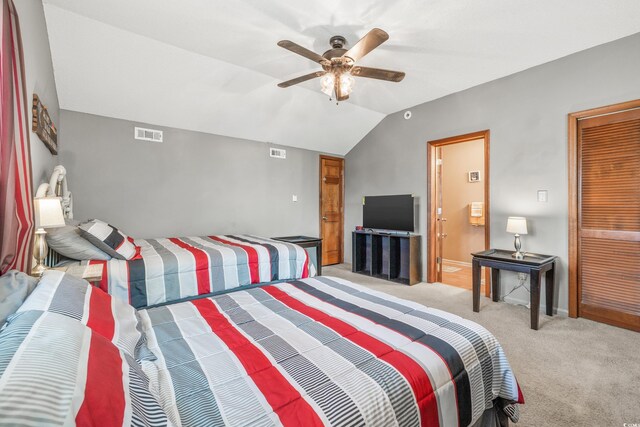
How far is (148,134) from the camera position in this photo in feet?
13.4

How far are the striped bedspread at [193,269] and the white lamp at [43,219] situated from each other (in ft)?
1.51

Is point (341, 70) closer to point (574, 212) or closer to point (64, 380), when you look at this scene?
point (64, 380)

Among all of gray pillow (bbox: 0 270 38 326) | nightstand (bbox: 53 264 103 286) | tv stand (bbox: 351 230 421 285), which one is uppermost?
gray pillow (bbox: 0 270 38 326)

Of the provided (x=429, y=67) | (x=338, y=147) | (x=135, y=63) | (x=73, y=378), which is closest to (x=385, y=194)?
(x=338, y=147)

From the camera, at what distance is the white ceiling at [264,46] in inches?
96.6

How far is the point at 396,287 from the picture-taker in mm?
4363

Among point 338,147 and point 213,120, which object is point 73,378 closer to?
point 213,120

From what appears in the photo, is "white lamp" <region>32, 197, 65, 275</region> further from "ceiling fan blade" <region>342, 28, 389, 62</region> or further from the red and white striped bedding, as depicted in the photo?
"ceiling fan blade" <region>342, 28, 389, 62</region>

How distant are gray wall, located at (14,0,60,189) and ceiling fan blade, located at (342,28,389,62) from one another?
2174 mm

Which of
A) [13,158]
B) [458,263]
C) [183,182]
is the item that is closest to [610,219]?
[458,263]

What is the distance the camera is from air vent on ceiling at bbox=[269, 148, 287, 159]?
523 cm

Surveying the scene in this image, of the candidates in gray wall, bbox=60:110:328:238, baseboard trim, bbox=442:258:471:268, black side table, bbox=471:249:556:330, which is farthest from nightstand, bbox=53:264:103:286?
baseboard trim, bbox=442:258:471:268

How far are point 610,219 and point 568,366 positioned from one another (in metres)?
1.70

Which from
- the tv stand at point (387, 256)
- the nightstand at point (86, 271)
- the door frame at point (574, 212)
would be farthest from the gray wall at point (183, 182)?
the door frame at point (574, 212)
